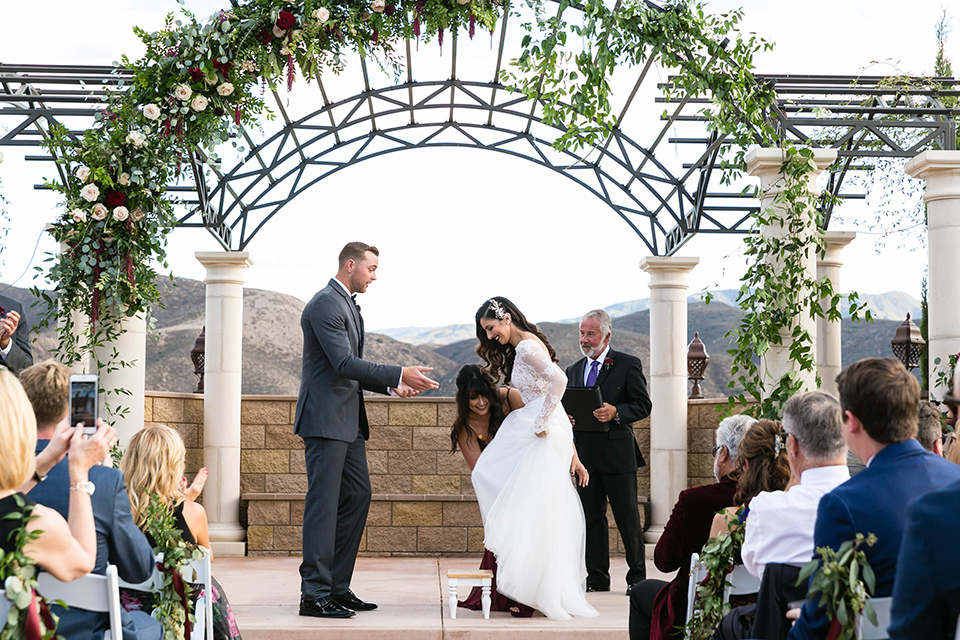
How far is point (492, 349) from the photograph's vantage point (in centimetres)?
532

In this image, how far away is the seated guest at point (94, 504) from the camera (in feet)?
8.43

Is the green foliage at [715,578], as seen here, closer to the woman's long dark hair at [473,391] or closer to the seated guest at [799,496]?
the seated guest at [799,496]

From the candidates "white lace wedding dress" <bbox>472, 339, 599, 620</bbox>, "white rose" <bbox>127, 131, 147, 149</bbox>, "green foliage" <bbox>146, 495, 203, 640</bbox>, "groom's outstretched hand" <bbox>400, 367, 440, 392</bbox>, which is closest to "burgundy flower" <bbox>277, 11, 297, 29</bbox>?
"white rose" <bbox>127, 131, 147, 149</bbox>

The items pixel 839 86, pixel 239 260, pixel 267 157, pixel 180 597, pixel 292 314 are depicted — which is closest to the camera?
pixel 180 597

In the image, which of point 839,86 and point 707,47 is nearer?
point 707,47

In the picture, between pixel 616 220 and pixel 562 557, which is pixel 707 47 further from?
pixel 616 220

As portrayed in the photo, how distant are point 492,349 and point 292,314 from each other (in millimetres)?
30466

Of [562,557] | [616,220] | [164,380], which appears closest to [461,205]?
[616,220]

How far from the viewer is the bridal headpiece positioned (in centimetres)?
516

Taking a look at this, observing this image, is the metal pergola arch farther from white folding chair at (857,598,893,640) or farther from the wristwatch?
white folding chair at (857,598,893,640)

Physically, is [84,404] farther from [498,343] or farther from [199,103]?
[199,103]

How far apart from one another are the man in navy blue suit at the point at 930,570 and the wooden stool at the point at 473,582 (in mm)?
3241

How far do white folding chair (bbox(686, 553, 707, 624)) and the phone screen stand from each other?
1.95 metres

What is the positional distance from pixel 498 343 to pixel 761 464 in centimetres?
235
